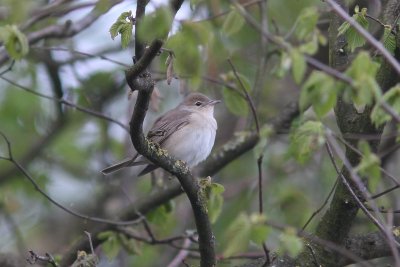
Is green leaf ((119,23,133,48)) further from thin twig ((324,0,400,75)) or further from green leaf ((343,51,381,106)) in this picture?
green leaf ((343,51,381,106))

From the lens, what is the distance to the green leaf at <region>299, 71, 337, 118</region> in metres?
3.43

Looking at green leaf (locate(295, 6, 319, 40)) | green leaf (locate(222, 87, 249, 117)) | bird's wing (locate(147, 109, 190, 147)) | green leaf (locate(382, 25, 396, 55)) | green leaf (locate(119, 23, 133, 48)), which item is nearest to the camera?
green leaf (locate(295, 6, 319, 40))

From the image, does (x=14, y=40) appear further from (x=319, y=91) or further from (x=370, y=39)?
(x=370, y=39)

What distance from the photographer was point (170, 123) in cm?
783

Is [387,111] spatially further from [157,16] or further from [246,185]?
[246,185]

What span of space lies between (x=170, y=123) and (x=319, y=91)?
4416mm

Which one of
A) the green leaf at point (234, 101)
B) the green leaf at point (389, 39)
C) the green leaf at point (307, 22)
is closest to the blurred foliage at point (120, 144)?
the green leaf at point (234, 101)

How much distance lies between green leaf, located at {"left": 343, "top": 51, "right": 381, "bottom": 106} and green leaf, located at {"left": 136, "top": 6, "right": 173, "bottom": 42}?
85 cm

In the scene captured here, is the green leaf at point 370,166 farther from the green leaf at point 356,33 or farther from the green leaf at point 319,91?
the green leaf at point 356,33

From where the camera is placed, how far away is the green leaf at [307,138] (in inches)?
156

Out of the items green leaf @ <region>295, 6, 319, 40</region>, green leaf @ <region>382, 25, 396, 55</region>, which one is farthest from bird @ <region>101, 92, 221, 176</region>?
green leaf @ <region>295, 6, 319, 40</region>

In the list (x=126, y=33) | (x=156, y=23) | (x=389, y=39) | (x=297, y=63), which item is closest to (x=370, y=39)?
(x=297, y=63)

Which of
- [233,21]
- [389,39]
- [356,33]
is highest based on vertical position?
[233,21]

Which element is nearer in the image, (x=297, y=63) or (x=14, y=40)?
(x=297, y=63)
